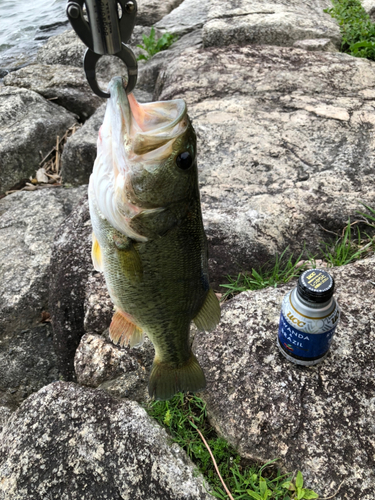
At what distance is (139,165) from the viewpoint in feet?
4.80

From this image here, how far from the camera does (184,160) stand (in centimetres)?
147

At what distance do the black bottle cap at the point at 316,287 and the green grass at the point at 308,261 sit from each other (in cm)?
85

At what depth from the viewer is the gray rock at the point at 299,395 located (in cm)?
199

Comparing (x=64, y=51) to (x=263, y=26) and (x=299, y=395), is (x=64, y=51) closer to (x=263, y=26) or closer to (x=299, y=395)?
(x=263, y=26)

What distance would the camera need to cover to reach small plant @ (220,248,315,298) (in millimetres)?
2914

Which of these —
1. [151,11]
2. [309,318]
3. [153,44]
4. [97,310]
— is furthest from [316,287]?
[151,11]

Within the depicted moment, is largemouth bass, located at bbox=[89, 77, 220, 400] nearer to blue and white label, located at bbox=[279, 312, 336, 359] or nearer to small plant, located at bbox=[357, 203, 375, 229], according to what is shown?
blue and white label, located at bbox=[279, 312, 336, 359]

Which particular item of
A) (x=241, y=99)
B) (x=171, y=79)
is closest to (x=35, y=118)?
(x=171, y=79)

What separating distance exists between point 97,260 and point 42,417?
102cm

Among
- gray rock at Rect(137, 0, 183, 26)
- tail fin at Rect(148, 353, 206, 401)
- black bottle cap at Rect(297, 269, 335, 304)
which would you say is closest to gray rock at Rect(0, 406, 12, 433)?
tail fin at Rect(148, 353, 206, 401)

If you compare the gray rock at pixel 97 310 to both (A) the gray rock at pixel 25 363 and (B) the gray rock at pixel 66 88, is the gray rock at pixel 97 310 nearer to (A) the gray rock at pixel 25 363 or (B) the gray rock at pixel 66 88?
(A) the gray rock at pixel 25 363

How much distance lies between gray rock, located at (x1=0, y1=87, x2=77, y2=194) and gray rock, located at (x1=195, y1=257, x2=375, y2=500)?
373 centimetres

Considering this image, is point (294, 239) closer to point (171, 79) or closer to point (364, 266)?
point (364, 266)

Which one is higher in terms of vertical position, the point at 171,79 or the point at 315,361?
the point at 171,79
